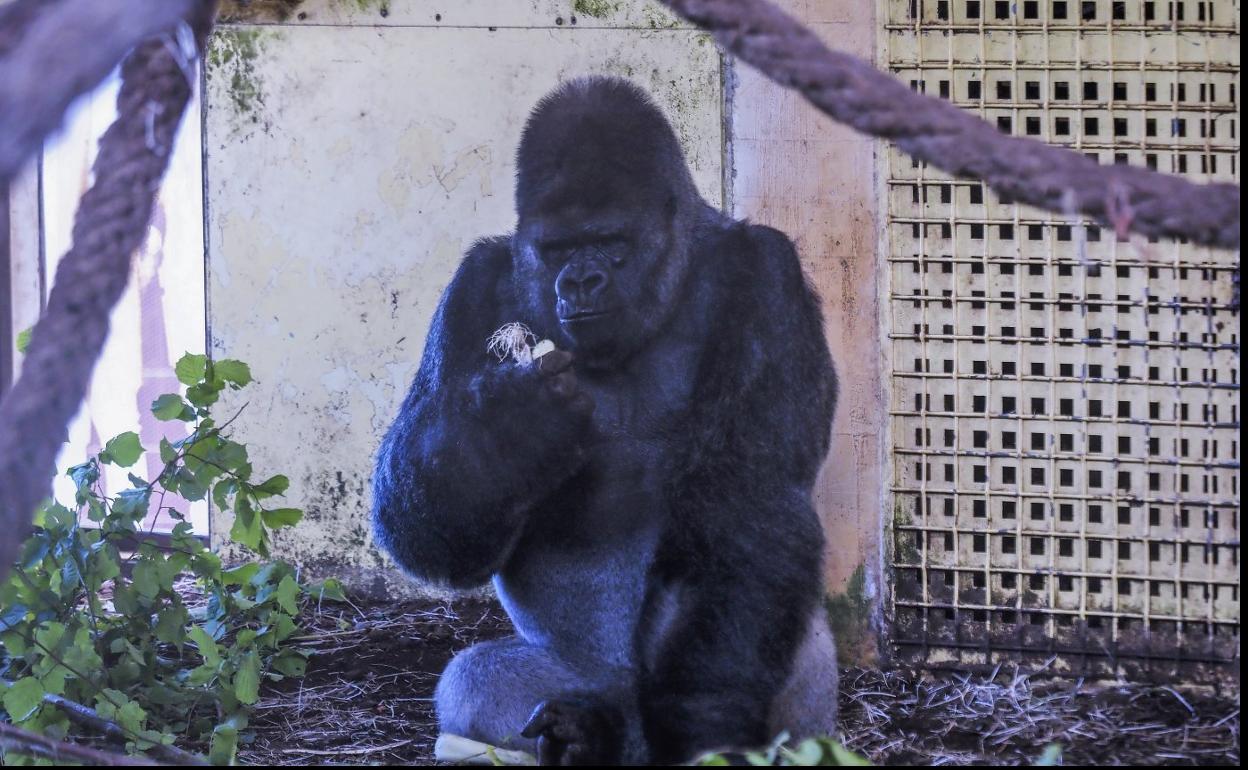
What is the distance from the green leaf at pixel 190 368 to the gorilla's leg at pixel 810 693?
1954mm

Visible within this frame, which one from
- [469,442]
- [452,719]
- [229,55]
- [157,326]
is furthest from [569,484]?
[157,326]

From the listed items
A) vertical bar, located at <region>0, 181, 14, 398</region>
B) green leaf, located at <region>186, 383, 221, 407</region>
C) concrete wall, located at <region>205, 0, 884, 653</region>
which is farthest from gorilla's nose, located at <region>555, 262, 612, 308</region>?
vertical bar, located at <region>0, 181, 14, 398</region>

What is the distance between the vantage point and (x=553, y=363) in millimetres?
3062

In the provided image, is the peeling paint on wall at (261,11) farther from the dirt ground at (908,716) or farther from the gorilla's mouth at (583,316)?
the dirt ground at (908,716)

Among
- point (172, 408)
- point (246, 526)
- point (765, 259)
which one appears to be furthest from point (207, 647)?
point (765, 259)

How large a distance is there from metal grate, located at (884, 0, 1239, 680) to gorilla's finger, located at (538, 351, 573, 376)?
155 cm

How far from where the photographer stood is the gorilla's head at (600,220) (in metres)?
3.29

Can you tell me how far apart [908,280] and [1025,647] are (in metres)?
1.33

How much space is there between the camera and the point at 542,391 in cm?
310

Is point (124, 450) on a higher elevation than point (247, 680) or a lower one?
higher

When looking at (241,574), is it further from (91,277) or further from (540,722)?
(91,277)

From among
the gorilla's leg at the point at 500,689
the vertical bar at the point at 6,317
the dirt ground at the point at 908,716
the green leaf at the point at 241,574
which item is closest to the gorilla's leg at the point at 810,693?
the dirt ground at the point at 908,716

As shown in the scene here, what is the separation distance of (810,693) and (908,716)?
0.64 m

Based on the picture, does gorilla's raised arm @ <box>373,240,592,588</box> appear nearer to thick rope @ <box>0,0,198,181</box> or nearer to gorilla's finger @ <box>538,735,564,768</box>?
gorilla's finger @ <box>538,735,564,768</box>
